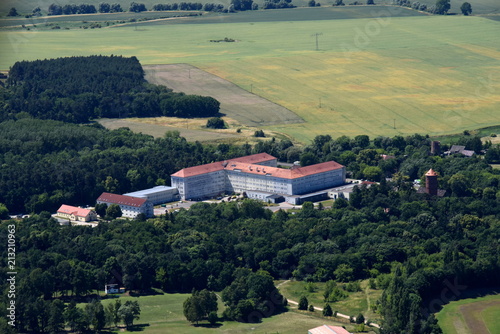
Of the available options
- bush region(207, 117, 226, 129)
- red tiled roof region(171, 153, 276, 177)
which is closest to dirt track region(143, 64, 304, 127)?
bush region(207, 117, 226, 129)

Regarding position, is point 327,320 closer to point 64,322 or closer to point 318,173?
point 64,322

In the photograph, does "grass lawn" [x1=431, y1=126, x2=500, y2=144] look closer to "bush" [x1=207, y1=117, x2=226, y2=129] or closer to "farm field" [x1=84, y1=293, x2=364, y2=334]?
"bush" [x1=207, y1=117, x2=226, y2=129]

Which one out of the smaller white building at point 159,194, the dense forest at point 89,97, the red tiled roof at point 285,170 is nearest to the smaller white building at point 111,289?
the smaller white building at point 159,194

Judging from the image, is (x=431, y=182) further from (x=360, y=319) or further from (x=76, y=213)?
(x=360, y=319)

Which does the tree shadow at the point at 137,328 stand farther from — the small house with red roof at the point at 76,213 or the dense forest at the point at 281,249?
the small house with red roof at the point at 76,213

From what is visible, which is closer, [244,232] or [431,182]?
[244,232]

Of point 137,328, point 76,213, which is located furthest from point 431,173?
point 137,328

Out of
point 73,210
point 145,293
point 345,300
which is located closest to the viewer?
point 345,300

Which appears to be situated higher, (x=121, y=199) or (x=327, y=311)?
(x=121, y=199)
